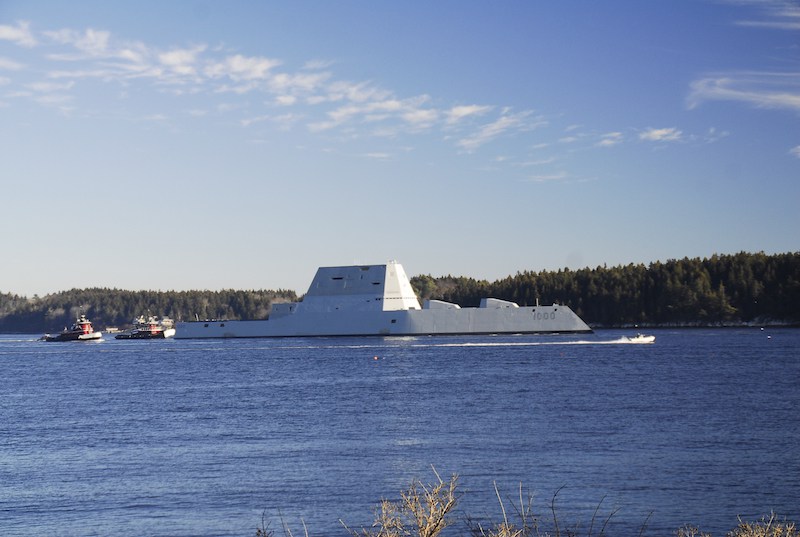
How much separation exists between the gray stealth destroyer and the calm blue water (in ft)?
119

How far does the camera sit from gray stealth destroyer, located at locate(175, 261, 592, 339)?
8669 cm

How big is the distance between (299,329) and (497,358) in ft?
125

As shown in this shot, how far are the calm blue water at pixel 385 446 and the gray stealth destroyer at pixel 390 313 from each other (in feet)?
119

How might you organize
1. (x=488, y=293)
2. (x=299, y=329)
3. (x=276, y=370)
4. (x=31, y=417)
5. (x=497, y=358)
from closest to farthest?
(x=31, y=417) < (x=276, y=370) < (x=497, y=358) < (x=299, y=329) < (x=488, y=293)

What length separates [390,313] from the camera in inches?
3509

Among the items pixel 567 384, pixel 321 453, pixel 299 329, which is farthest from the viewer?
pixel 299 329

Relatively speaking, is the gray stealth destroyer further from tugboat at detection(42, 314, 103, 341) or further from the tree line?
the tree line

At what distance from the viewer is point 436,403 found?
34688mm

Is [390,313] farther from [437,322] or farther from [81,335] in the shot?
[81,335]

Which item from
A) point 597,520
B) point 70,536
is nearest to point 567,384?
point 597,520

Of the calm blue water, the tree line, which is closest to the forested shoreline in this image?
the tree line

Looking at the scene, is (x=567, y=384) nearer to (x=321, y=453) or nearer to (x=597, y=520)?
(x=321, y=453)


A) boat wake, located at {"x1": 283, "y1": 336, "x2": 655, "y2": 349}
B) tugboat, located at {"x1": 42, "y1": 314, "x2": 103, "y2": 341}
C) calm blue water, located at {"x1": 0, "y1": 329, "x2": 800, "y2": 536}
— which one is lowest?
calm blue water, located at {"x1": 0, "y1": 329, "x2": 800, "y2": 536}

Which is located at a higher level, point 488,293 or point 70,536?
point 488,293
